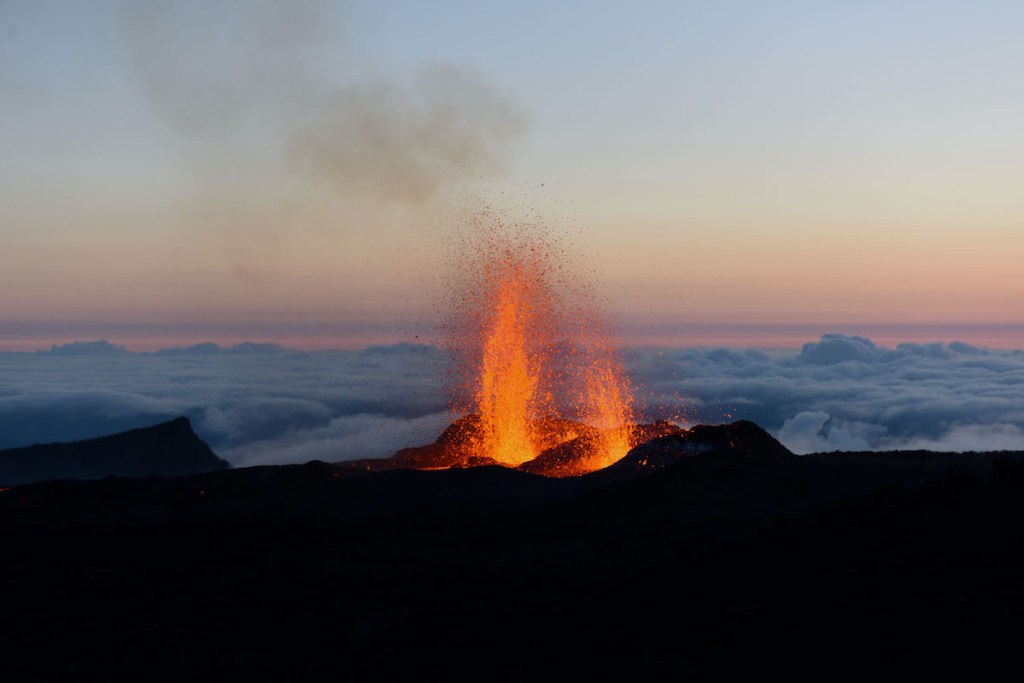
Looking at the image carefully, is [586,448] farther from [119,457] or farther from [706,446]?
[119,457]

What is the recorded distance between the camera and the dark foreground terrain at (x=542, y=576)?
16.3m

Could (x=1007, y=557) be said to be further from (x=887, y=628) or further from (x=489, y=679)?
(x=489, y=679)

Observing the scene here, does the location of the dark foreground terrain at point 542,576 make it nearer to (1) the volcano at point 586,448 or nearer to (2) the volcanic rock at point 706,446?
(2) the volcanic rock at point 706,446

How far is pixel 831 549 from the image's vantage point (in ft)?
68.6

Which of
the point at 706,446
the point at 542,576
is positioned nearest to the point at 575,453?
the point at 706,446

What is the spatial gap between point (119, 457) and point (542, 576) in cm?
8148

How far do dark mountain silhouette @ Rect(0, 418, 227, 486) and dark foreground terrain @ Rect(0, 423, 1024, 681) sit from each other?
58.3 meters

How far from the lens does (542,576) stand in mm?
22781

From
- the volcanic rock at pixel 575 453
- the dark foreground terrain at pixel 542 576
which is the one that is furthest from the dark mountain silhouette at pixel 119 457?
the dark foreground terrain at pixel 542 576

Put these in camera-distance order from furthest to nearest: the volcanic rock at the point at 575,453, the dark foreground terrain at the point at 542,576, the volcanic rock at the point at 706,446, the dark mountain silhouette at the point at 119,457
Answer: the dark mountain silhouette at the point at 119,457 → the volcanic rock at the point at 575,453 → the volcanic rock at the point at 706,446 → the dark foreground terrain at the point at 542,576

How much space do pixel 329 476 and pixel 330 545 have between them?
30.0ft

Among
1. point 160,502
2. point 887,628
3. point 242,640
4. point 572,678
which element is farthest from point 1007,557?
point 160,502

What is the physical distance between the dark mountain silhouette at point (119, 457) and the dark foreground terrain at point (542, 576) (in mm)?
58259

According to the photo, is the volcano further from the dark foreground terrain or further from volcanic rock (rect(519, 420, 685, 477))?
the dark foreground terrain
